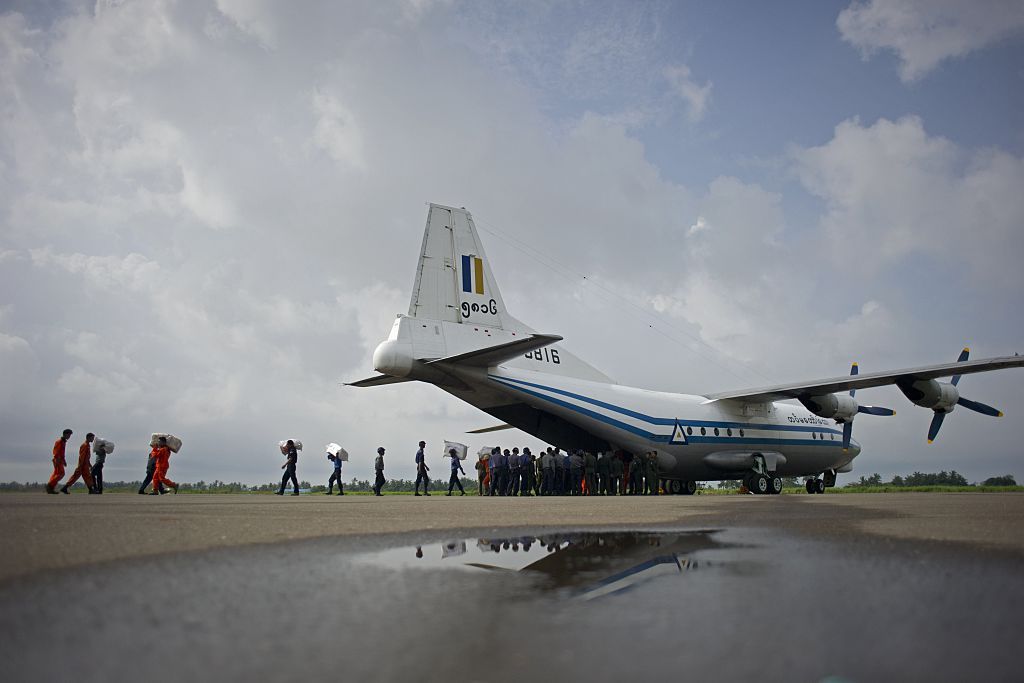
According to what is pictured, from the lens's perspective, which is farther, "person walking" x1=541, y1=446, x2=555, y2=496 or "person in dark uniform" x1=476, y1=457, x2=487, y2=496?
"person in dark uniform" x1=476, y1=457, x2=487, y2=496

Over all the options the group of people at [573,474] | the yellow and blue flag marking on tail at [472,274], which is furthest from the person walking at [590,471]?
the yellow and blue flag marking on tail at [472,274]

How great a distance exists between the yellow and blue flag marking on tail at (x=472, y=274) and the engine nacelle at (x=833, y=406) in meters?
11.6

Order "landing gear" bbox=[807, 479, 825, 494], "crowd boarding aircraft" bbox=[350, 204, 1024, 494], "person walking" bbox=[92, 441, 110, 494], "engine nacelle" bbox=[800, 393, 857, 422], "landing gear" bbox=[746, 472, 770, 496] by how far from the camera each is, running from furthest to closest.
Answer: "landing gear" bbox=[807, 479, 825, 494]
"landing gear" bbox=[746, 472, 770, 496]
"engine nacelle" bbox=[800, 393, 857, 422]
"person walking" bbox=[92, 441, 110, 494]
"crowd boarding aircraft" bbox=[350, 204, 1024, 494]

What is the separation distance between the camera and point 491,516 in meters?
7.29

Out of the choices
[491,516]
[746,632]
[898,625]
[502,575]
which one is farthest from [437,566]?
[491,516]

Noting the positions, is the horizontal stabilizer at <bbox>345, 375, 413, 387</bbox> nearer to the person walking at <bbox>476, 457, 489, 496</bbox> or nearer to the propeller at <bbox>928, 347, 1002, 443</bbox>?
the person walking at <bbox>476, 457, 489, 496</bbox>

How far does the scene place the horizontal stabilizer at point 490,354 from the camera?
13.9 metres

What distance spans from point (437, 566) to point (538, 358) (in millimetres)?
14890

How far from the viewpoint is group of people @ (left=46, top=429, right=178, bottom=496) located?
16297 mm

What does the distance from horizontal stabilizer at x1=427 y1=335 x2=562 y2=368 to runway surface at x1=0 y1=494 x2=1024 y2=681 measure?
367 inches

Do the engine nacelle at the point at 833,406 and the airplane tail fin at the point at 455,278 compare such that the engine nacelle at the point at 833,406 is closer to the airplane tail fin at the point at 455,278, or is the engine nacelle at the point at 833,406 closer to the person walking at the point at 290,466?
the airplane tail fin at the point at 455,278

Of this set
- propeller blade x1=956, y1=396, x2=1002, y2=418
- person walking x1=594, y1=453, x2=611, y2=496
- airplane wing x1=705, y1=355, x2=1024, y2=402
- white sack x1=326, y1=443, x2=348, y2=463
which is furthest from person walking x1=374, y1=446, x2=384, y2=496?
propeller blade x1=956, y1=396, x2=1002, y2=418

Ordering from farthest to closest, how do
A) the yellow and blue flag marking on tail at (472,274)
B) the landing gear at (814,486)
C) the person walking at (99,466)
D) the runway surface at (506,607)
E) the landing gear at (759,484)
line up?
the landing gear at (814,486) → the landing gear at (759,484) → the person walking at (99,466) → the yellow and blue flag marking on tail at (472,274) → the runway surface at (506,607)

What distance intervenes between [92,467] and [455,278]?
12.4 meters
